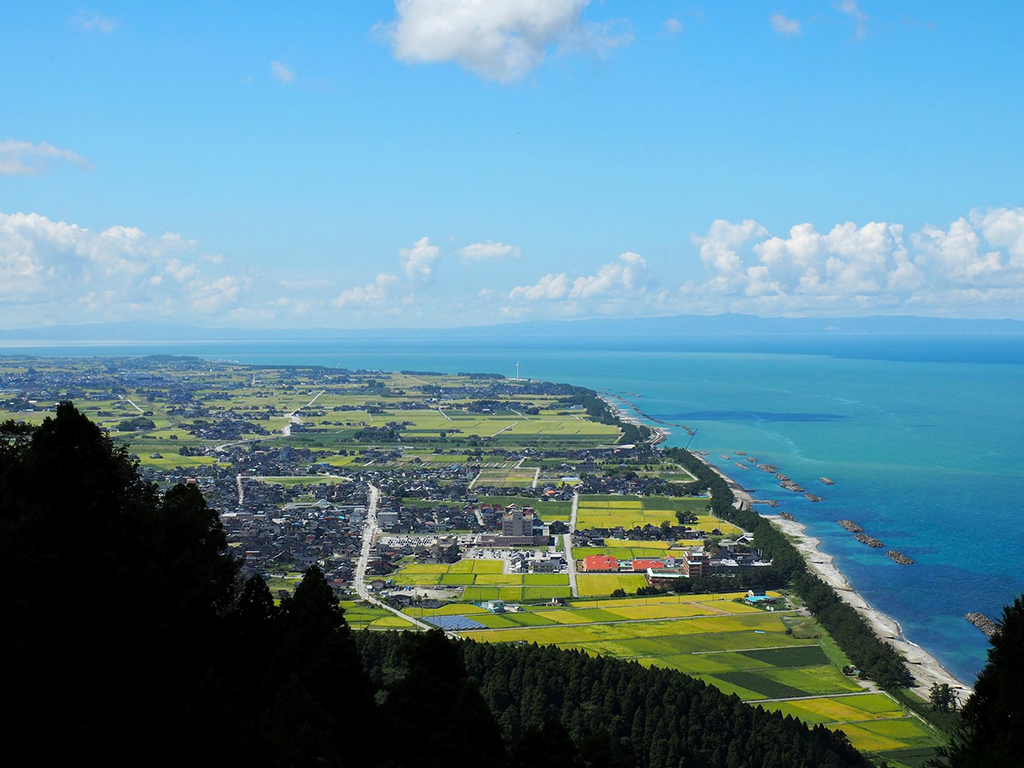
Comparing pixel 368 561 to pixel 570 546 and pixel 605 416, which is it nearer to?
pixel 570 546

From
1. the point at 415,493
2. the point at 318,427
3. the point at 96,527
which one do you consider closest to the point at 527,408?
the point at 318,427

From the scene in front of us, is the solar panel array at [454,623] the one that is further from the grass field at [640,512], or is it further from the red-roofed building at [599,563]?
the grass field at [640,512]

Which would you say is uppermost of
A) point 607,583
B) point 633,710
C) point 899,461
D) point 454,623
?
point 899,461

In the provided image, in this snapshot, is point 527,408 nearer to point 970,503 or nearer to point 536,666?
point 970,503

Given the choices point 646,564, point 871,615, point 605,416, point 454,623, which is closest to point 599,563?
point 646,564

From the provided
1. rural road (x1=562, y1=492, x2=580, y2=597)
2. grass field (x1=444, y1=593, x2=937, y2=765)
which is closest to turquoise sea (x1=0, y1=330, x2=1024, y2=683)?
grass field (x1=444, y1=593, x2=937, y2=765)

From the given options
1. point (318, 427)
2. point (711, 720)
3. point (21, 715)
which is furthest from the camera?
point (318, 427)
